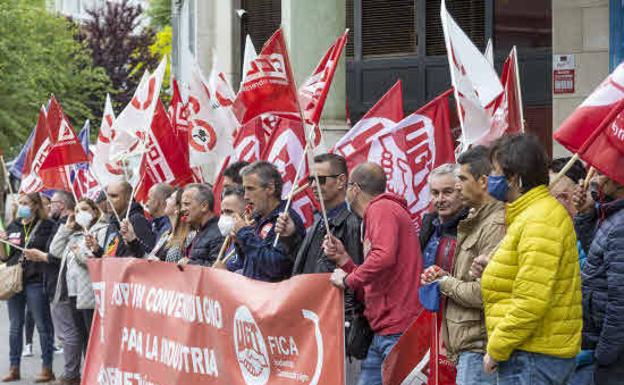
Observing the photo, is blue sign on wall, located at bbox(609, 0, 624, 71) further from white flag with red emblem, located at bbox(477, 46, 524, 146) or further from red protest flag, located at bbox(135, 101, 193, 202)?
white flag with red emblem, located at bbox(477, 46, 524, 146)

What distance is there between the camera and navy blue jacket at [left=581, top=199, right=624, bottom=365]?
641 cm

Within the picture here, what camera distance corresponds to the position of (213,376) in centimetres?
883

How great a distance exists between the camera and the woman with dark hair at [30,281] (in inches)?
522

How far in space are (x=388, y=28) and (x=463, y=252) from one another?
466 inches

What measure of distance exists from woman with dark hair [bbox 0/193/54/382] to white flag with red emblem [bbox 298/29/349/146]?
5.03 meters

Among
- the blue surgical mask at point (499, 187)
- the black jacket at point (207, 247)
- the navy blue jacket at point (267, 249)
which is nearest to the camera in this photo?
the blue surgical mask at point (499, 187)

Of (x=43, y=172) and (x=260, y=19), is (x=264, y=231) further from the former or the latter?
(x=260, y=19)

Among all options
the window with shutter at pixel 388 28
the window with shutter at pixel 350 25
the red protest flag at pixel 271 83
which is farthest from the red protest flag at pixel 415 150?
the window with shutter at pixel 350 25

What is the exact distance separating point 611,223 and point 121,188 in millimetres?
6335

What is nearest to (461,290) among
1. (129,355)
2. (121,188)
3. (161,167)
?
(129,355)

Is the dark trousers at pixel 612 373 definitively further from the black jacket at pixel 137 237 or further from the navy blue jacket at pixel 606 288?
the black jacket at pixel 137 237

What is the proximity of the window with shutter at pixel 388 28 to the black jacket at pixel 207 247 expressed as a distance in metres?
8.80

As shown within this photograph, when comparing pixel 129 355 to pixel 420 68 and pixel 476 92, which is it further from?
pixel 420 68

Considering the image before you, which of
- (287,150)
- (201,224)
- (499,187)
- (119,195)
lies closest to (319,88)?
(201,224)
